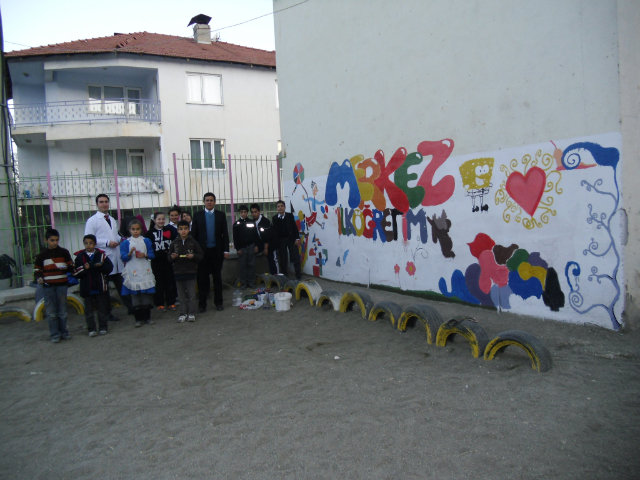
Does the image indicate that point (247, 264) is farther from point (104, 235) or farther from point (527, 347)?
point (527, 347)

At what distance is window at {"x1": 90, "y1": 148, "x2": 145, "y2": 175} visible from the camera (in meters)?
19.5

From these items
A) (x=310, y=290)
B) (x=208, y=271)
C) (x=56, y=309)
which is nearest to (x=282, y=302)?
(x=310, y=290)

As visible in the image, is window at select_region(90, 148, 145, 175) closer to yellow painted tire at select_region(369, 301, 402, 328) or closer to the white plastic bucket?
the white plastic bucket

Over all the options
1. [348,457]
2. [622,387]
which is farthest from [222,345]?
[622,387]

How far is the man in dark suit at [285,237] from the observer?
1002cm

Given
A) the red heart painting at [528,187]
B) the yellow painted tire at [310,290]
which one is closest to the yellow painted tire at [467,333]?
the red heart painting at [528,187]

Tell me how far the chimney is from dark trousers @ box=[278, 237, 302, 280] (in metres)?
17.1

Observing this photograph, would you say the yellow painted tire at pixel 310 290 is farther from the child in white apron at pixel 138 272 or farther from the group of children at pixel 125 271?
the child in white apron at pixel 138 272

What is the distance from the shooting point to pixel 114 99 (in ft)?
64.8

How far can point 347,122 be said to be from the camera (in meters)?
8.95

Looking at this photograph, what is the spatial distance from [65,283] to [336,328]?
3.84 m

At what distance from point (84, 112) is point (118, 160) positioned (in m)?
2.31

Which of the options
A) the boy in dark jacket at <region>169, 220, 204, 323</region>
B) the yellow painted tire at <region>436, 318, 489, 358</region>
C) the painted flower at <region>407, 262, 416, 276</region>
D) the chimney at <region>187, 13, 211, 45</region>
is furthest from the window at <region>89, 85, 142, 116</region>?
the yellow painted tire at <region>436, 318, 489, 358</region>

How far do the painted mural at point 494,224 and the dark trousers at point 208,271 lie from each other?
272cm
